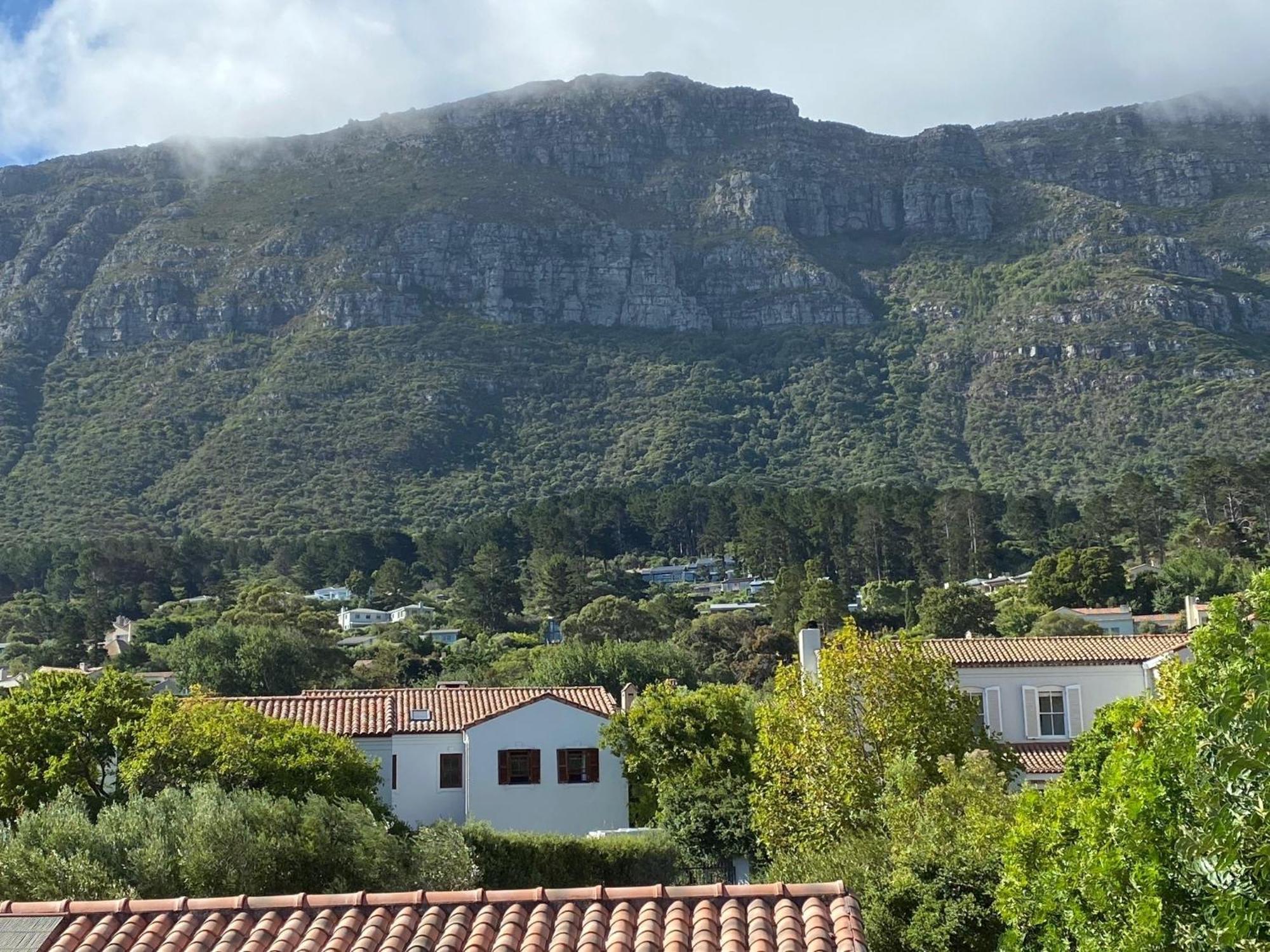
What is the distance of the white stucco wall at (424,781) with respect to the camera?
36156 millimetres

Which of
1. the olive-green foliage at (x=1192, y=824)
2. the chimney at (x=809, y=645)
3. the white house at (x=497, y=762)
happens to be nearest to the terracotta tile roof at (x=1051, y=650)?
the chimney at (x=809, y=645)

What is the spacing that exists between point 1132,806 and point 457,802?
1088 inches

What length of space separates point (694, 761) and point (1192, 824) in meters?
23.9

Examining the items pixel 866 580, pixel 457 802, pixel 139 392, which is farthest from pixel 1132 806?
pixel 139 392

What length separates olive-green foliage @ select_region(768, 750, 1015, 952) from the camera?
18.0m

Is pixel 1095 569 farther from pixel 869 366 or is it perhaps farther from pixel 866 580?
pixel 869 366

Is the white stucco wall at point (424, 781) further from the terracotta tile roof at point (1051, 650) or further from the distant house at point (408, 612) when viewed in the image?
the distant house at point (408, 612)

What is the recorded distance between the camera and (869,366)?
543ft

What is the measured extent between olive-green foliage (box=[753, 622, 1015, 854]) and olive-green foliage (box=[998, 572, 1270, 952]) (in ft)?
36.6

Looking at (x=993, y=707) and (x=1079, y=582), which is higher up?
(x=993, y=707)

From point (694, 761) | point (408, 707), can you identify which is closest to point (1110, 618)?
point (694, 761)

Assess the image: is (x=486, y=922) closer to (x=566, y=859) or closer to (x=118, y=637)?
(x=566, y=859)

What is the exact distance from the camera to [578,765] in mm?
36688

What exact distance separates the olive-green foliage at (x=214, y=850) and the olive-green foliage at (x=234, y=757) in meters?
2.01
